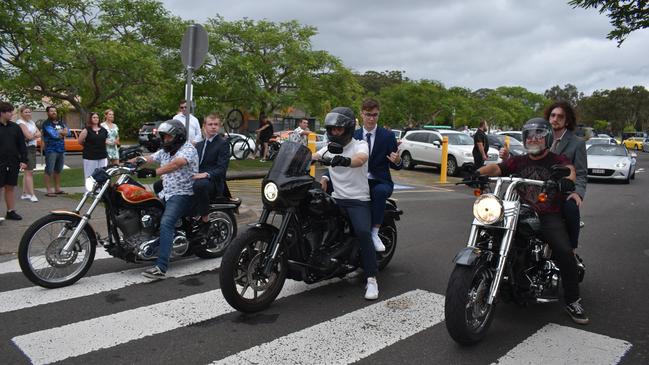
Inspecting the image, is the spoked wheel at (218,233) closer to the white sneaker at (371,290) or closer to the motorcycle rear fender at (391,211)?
the motorcycle rear fender at (391,211)

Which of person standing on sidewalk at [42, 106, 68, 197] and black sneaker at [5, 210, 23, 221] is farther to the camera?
person standing on sidewalk at [42, 106, 68, 197]

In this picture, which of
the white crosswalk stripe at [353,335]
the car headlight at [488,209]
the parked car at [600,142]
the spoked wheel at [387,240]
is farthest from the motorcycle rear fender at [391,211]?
the parked car at [600,142]

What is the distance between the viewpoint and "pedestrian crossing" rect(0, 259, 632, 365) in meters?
3.75

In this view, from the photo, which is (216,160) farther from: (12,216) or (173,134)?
(12,216)

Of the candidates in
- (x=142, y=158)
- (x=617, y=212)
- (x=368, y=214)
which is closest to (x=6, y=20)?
(x=142, y=158)

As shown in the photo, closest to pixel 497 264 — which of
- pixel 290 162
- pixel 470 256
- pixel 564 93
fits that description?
pixel 470 256

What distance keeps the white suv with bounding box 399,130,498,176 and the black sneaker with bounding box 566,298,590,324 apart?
1399cm

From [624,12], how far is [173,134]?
6.54 meters

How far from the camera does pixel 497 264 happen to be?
161 inches

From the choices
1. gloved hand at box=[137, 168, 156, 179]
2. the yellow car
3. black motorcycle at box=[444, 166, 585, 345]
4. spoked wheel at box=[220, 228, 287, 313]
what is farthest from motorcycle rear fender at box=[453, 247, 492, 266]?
the yellow car

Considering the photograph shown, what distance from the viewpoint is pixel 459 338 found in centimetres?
386

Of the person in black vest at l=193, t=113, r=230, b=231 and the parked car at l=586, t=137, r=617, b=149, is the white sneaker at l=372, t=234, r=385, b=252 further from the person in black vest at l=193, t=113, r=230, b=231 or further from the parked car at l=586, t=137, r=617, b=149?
the parked car at l=586, t=137, r=617, b=149

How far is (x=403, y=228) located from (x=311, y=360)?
17.1 ft

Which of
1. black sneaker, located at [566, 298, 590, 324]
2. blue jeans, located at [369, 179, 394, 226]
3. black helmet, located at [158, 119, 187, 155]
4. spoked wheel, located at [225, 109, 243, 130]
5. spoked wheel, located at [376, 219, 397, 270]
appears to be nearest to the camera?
black sneaker, located at [566, 298, 590, 324]
